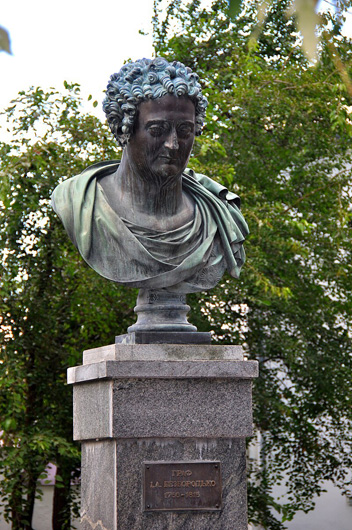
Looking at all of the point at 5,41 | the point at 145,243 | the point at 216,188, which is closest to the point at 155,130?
the point at 145,243

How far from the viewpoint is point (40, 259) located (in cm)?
861

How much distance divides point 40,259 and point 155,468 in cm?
434

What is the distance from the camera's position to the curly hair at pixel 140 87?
4852 millimetres

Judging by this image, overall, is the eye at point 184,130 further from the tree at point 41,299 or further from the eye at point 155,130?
the tree at point 41,299

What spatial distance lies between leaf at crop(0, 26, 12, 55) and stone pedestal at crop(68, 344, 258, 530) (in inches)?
135

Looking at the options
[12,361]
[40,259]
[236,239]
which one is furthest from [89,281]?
[236,239]

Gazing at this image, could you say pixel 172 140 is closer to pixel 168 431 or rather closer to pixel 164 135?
pixel 164 135

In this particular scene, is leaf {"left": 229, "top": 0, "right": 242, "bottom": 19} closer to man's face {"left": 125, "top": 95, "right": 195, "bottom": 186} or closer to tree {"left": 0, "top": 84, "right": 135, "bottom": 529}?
man's face {"left": 125, "top": 95, "right": 195, "bottom": 186}

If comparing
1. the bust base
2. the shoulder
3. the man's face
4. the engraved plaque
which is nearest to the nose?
the man's face

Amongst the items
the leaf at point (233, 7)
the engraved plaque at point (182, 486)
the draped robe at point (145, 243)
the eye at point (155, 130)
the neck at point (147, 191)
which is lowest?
the engraved plaque at point (182, 486)

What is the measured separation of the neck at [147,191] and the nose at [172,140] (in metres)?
0.26

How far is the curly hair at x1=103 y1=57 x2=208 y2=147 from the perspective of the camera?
15.9 feet

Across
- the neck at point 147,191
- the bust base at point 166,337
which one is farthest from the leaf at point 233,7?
the neck at point 147,191

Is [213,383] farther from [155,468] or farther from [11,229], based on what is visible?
[11,229]
